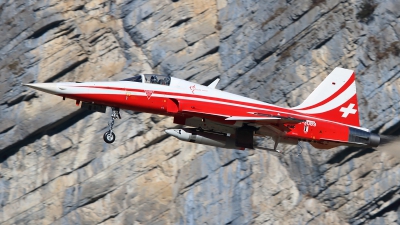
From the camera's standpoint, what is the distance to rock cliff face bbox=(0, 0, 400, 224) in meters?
42.3

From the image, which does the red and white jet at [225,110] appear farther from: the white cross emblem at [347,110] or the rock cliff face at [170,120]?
the rock cliff face at [170,120]

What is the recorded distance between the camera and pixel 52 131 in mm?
43156

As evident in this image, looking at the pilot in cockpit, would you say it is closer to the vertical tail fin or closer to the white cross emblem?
the vertical tail fin

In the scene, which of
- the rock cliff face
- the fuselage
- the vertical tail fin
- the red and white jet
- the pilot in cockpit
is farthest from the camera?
the rock cliff face

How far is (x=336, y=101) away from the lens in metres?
36.8

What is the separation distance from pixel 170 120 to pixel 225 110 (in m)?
8.15

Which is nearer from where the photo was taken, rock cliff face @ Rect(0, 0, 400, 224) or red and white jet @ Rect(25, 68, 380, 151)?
red and white jet @ Rect(25, 68, 380, 151)

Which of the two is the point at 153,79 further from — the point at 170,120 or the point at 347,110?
the point at 170,120

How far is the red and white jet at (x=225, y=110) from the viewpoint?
33.5 m

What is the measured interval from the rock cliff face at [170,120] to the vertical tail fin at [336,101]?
16.5 feet

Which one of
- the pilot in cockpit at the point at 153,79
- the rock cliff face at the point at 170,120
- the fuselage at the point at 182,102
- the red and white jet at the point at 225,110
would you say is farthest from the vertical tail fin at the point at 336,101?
the pilot in cockpit at the point at 153,79

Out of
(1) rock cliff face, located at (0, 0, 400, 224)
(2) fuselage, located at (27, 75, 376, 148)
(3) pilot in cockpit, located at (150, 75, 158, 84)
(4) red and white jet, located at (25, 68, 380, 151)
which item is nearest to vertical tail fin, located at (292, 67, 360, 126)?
(4) red and white jet, located at (25, 68, 380, 151)

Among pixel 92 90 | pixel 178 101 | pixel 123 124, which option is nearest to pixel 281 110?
pixel 178 101

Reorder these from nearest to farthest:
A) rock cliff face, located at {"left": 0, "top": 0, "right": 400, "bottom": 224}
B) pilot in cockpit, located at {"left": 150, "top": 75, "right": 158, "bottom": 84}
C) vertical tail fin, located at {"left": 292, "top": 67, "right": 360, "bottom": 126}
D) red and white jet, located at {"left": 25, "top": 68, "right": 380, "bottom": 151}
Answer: red and white jet, located at {"left": 25, "top": 68, "right": 380, "bottom": 151} → pilot in cockpit, located at {"left": 150, "top": 75, "right": 158, "bottom": 84} → vertical tail fin, located at {"left": 292, "top": 67, "right": 360, "bottom": 126} → rock cliff face, located at {"left": 0, "top": 0, "right": 400, "bottom": 224}
